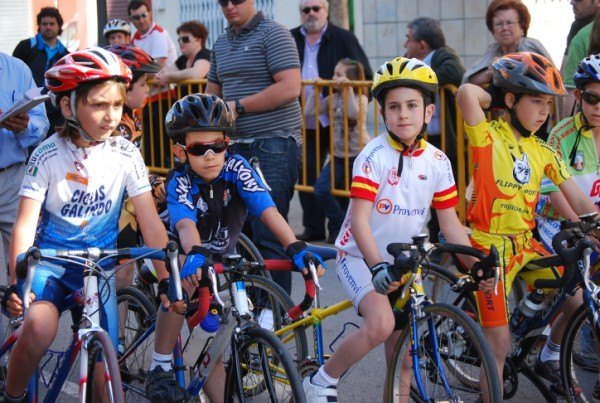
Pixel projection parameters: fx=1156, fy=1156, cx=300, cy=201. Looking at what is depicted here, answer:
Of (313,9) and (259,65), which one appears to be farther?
(313,9)

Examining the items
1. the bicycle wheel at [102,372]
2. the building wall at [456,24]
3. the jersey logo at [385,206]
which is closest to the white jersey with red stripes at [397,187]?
the jersey logo at [385,206]

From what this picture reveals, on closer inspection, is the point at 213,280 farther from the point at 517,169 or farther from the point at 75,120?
the point at 517,169

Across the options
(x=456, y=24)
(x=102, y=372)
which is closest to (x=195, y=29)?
(x=456, y=24)

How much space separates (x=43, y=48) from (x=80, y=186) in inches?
294

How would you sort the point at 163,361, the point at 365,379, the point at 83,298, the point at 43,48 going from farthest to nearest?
the point at 43,48 < the point at 365,379 < the point at 163,361 < the point at 83,298

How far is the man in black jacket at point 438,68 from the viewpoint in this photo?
939 cm

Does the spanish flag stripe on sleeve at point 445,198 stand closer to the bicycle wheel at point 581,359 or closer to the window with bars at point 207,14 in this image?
the bicycle wheel at point 581,359

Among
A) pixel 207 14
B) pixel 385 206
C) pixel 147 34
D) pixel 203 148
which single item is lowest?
pixel 385 206

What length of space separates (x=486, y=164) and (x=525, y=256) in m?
0.51

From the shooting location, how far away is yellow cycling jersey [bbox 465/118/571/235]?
5867 millimetres

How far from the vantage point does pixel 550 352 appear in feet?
19.5

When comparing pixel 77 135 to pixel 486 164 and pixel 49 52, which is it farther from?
pixel 49 52

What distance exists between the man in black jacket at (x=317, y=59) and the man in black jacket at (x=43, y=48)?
2788 millimetres

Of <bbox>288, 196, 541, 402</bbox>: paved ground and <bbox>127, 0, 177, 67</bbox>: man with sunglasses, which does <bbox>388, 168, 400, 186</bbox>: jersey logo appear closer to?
<bbox>288, 196, 541, 402</bbox>: paved ground
